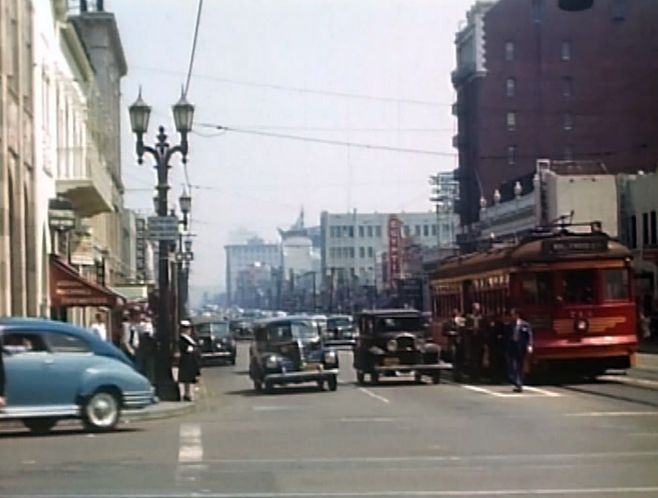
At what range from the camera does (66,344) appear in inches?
958

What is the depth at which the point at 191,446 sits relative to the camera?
Result: 21.2 m

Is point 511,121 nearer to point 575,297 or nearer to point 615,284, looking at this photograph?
point 615,284

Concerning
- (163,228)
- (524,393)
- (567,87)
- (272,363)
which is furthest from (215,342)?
(567,87)

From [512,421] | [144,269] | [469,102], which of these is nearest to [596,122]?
[469,102]

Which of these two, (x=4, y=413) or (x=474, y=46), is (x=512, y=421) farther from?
(x=474, y=46)

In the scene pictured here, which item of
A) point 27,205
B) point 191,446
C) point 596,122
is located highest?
point 596,122

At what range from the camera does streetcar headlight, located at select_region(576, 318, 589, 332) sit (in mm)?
35219

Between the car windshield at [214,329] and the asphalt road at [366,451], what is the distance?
30.8 m

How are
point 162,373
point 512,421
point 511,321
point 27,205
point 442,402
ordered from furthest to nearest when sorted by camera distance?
point 27,205, point 511,321, point 162,373, point 442,402, point 512,421

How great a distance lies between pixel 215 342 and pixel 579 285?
94.9 feet

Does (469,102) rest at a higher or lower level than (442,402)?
higher

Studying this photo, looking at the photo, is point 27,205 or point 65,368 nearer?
point 65,368

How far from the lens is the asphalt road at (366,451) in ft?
51.4

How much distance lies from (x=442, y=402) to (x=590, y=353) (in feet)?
20.8
